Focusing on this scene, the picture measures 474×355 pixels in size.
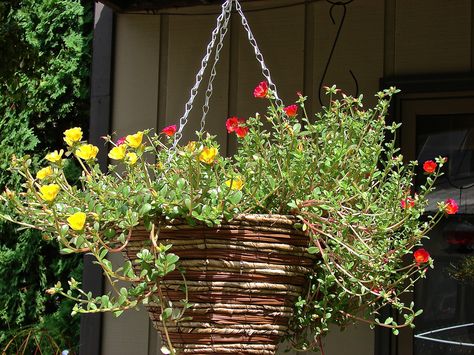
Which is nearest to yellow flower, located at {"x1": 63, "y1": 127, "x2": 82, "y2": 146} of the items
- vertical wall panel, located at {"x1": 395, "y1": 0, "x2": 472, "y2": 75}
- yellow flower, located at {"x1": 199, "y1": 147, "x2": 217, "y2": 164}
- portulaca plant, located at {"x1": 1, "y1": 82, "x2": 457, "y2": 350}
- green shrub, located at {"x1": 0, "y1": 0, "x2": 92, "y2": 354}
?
portulaca plant, located at {"x1": 1, "y1": 82, "x2": 457, "y2": 350}

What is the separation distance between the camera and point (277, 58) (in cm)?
325

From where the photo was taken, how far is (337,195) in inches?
Answer: 58.2

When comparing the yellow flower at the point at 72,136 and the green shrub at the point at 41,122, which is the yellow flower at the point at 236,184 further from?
the green shrub at the point at 41,122

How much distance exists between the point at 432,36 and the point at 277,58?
64 cm

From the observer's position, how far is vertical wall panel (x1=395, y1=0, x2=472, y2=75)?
2.98 m

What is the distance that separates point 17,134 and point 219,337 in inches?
151

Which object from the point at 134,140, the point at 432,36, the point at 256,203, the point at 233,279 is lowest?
the point at 233,279

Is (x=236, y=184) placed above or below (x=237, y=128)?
below

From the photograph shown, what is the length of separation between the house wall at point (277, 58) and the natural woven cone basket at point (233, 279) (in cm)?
160

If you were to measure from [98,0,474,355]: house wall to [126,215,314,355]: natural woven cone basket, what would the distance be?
1.60 meters

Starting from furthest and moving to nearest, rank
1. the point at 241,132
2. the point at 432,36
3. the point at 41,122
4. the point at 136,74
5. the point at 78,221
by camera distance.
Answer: the point at 41,122
the point at 136,74
the point at 432,36
the point at 241,132
the point at 78,221

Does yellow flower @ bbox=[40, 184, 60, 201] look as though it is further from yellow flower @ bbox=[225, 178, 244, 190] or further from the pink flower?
the pink flower

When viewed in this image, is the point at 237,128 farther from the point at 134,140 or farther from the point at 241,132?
the point at 134,140

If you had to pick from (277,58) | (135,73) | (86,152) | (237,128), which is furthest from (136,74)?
(86,152)
